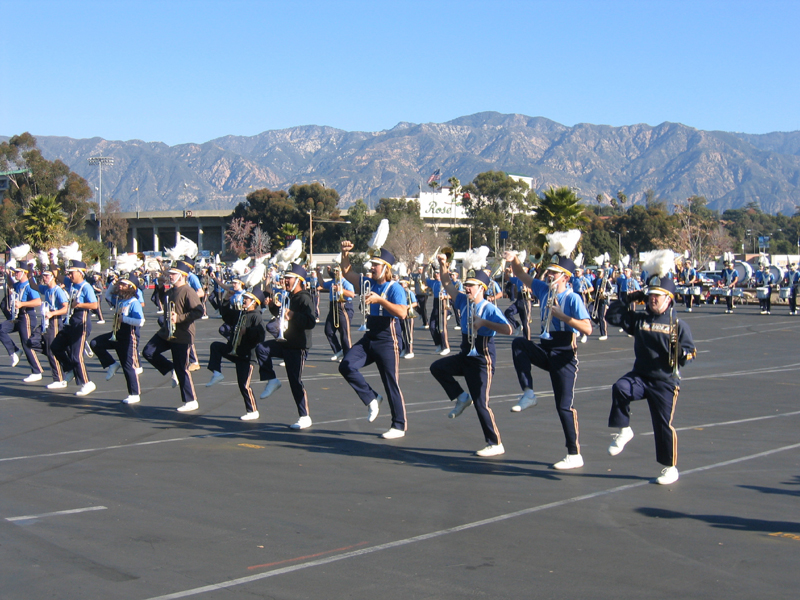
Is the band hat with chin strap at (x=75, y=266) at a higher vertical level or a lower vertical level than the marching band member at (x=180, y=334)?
higher

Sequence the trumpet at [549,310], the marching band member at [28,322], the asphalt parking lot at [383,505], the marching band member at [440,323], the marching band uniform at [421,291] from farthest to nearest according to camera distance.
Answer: the marching band uniform at [421,291]
the marching band member at [440,323]
the marching band member at [28,322]
the trumpet at [549,310]
the asphalt parking lot at [383,505]

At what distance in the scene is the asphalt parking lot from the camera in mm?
4605

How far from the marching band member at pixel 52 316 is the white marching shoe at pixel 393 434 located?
622 centimetres

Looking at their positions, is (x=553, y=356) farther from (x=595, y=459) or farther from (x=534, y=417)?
(x=534, y=417)

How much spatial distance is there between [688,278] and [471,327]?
2827 cm

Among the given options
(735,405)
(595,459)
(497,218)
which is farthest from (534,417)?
(497,218)

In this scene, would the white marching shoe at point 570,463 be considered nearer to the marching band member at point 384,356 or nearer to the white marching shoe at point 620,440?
the white marching shoe at point 620,440

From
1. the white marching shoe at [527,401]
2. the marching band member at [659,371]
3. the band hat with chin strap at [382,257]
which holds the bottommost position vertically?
the white marching shoe at [527,401]

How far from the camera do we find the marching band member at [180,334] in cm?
1027

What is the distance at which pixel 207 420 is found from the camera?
9.82 m

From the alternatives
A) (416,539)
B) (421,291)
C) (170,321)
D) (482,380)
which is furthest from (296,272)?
(421,291)

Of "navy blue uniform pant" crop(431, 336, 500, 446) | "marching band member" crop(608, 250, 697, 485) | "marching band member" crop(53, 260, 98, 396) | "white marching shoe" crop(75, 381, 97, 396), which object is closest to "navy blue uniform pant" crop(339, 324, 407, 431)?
"navy blue uniform pant" crop(431, 336, 500, 446)

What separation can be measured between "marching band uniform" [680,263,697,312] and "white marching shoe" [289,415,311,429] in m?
27.6

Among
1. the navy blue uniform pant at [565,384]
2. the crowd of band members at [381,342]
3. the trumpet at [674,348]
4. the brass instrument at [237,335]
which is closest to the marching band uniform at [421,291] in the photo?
the crowd of band members at [381,342]
